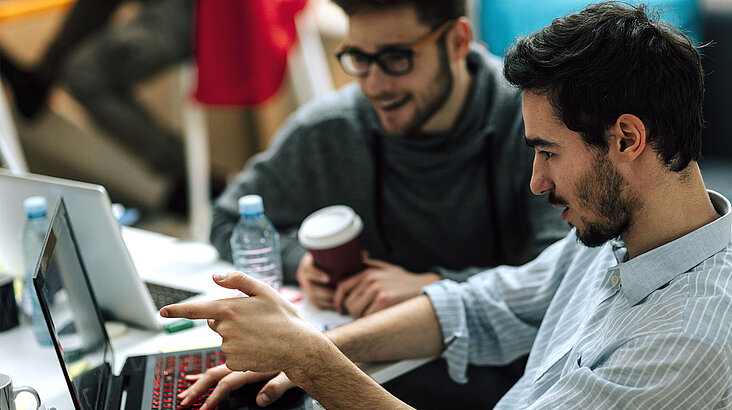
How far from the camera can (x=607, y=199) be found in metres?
1.08

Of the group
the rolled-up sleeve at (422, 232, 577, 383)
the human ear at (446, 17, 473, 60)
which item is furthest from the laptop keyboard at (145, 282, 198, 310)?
the human ear at (446, 17, 473, 60)

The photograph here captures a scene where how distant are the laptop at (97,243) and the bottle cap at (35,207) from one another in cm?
2

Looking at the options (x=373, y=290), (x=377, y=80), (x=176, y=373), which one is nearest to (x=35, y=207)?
(x=176, y=373)

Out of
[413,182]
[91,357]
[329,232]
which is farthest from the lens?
[413,182]

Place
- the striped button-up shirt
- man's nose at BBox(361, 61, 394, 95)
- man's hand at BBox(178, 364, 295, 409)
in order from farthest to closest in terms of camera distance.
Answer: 1. man's nose at BBox(361, 61, 394, 95)
2. man's hand at BBox(178, 364, 295, 409)
3. the striped button-up shirt

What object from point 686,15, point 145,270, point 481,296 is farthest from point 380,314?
point 686,15

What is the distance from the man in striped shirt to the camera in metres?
0.97

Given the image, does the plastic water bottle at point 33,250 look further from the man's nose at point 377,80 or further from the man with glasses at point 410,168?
the man's nose at point 377,80

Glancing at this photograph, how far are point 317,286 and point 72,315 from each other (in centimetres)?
52

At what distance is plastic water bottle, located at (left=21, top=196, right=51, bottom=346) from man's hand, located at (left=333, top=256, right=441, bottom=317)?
0.56 m

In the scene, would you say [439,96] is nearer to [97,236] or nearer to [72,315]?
[97,236]

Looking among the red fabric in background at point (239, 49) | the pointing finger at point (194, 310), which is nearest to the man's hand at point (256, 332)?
the pointing finger at point (194, 310)

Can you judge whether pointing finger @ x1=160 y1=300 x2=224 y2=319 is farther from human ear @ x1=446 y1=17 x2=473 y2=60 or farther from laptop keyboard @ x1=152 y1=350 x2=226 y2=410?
→ human ear @ x1=446 y1=17 x2=473 y2=60

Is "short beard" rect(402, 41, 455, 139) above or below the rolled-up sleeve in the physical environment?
above
